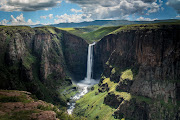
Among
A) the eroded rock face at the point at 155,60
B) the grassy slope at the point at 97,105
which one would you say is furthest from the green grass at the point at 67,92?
the eroded rock face at the point at 155,60

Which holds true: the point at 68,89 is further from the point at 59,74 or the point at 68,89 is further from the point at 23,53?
the point at 23,53

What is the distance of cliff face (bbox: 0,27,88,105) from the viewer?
107312 millimetres

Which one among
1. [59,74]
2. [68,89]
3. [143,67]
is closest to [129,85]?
[143,67]

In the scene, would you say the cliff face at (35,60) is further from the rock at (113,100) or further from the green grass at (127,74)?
the green grass at (127,74)

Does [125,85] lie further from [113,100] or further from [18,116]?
[18,116]

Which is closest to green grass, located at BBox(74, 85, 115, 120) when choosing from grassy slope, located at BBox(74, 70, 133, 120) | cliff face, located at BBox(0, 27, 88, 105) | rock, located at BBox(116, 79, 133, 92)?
grassy slope, located at BBox(74, 70, 133, 120)

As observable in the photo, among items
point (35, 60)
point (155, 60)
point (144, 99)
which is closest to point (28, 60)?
point (35, 60)

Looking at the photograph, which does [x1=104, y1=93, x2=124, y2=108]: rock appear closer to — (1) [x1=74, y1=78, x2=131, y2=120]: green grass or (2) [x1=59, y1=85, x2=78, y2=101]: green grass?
(1) [x1=74, y1=78, x2=131, y2=120]: green grass

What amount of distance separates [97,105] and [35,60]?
57032 millimetres

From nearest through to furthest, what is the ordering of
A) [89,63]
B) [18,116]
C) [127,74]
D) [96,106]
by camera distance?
[18,116] < [127,74] < [96,106] < [89,63]

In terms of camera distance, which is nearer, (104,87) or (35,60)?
(104,87)

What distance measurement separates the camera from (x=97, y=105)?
112 meters

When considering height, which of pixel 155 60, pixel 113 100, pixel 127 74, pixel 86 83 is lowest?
pixel 86 83

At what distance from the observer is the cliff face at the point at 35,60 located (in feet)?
352
